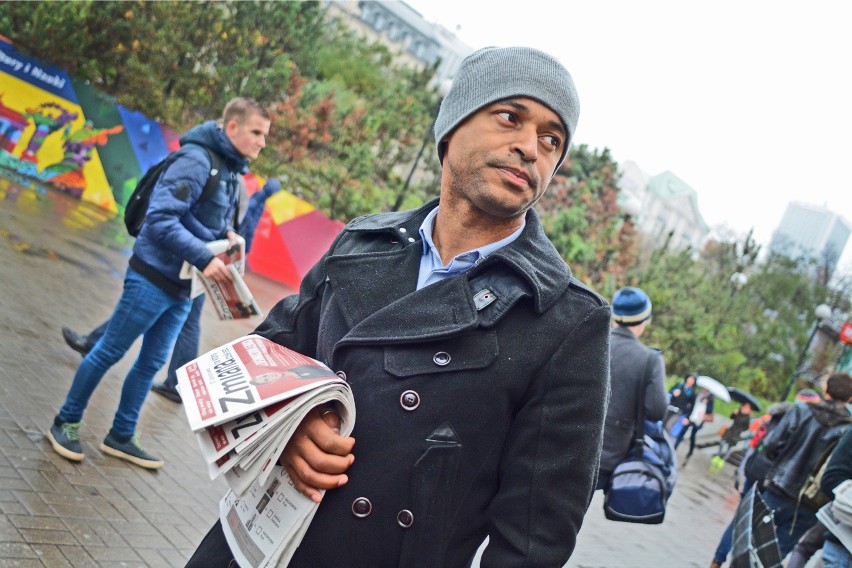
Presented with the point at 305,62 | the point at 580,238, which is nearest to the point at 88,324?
the point at 580,238

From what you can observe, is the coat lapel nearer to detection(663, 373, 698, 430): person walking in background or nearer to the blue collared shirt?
the blue collared shirt

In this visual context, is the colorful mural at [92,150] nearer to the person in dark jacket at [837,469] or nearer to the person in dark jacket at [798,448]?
the person in dark jacket at [798,448]

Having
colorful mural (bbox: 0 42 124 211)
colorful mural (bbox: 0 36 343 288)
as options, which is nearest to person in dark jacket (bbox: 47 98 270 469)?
colorful mural (bbox: 0 36 343 288)

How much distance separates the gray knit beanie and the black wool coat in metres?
0.39

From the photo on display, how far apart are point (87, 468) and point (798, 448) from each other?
17.0ft

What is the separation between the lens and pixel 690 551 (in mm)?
9086

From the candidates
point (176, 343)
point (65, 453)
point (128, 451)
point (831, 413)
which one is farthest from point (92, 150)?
point (831, 413)

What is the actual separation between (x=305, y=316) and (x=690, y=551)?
810 cm

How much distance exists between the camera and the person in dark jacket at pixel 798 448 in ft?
20.7

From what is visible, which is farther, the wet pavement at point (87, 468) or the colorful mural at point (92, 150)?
the colorful mural at point (92, 150)

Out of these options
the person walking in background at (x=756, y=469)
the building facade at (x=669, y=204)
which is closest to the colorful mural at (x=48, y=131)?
the person walking in background at (x=756, y=469)

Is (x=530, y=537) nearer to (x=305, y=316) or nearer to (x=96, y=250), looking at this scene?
(x=305, y=316)

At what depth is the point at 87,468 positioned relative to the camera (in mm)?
4742

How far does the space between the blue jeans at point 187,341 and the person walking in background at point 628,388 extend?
348cm
